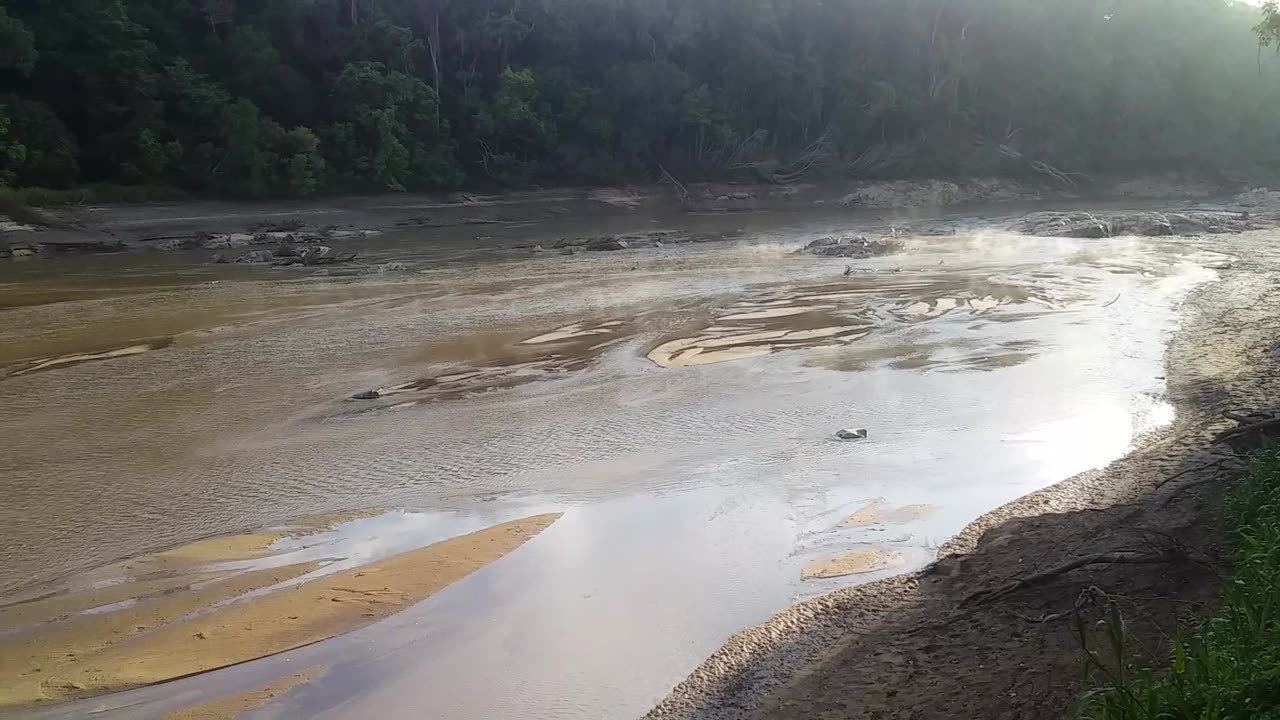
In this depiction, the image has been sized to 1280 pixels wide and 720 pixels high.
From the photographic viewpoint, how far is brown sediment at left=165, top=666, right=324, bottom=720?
4961mm

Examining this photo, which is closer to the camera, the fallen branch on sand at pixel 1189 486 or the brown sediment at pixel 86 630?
the brown sediment at pixel 86 630

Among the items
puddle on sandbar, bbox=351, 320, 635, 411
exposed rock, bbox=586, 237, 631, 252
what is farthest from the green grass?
exposed rock, bbox=586, 237, 631, 252

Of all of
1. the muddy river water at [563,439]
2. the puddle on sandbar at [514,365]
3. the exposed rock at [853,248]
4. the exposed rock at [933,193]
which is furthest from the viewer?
the exposed rock at [933,193]

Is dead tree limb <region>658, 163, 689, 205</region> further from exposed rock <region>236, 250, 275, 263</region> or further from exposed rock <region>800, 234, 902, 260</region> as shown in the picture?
exposed rock <region>236, 250, 275, 263</region>

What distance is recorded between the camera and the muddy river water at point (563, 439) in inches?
225

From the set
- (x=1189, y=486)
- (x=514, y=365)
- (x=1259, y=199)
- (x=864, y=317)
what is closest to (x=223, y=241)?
(x=514, y=365)

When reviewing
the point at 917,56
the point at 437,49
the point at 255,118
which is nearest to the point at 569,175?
the point at 437,49

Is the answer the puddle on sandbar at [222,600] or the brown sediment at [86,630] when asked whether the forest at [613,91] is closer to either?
the puddle on sandbar at [222,600]

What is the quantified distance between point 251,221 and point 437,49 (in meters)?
17.2

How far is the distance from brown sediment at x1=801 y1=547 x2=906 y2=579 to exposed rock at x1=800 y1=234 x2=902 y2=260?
58.7 ft

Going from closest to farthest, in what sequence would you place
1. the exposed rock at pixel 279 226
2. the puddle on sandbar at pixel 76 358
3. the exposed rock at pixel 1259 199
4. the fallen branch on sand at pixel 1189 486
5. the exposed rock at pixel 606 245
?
the fallen branch on sand at pixel 1189 486, the puddle on sandbar at pixel 76 358, the exposed rock at pixel 606 245, the exposed rock at pixel 279 226, the exposed rock at pixel 1259 199

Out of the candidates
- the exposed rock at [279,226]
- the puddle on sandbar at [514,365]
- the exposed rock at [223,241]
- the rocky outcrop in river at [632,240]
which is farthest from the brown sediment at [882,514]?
the exposed rock at [279,226]

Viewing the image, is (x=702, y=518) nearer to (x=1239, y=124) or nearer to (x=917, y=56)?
(x=917, y=56)

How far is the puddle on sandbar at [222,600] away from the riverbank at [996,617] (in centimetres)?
240
